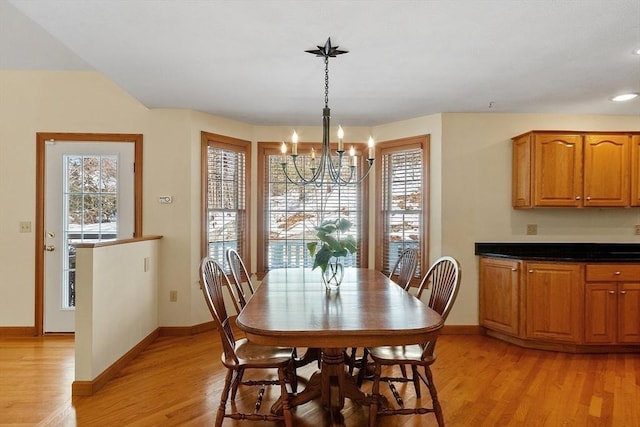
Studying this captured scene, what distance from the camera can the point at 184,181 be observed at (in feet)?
12.8

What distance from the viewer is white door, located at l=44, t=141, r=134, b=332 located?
3.79 metres

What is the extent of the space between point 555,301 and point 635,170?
1606 mm

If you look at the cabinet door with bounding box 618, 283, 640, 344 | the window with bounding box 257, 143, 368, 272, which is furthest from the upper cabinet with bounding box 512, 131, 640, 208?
the window with bounding box 257, 143, 368, 272

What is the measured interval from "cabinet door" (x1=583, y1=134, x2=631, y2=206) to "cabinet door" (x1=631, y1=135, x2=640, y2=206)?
0.05 m

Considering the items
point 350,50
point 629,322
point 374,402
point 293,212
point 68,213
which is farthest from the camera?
point 293,212

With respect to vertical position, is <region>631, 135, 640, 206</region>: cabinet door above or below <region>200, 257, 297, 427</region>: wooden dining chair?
above

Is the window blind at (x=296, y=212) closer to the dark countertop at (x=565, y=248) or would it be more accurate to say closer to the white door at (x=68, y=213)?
the dark countertop at (x=565, y=248)

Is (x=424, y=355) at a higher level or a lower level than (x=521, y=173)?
lower

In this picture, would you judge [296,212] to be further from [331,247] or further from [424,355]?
[424,355]

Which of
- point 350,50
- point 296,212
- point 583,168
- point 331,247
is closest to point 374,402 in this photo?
point 331,247

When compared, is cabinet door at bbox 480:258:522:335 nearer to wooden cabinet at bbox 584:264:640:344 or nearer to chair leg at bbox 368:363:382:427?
wooden cabinet at bbox 584:264:640:344

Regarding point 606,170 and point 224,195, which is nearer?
point 606,170

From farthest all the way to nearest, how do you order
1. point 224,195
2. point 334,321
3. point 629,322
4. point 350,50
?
point 224,195 < point 629,322 < point 350,50 < point 334,321

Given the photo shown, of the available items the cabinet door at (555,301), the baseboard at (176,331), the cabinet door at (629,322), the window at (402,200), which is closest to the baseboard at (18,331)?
the baseboard at (176,331)
